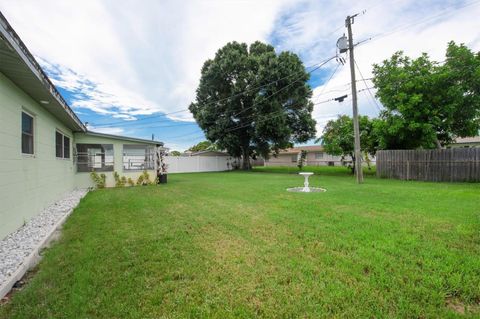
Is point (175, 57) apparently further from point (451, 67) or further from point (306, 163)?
point (306, 163)

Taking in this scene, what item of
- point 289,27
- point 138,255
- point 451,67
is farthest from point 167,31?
point 451,67

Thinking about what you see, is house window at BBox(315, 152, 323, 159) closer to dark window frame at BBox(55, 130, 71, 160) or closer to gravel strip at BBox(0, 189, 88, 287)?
dark window frame at BBox(55, 130, 71, 160)

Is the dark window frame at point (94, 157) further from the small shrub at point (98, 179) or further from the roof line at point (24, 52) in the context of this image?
the roof line at point (24, 52)

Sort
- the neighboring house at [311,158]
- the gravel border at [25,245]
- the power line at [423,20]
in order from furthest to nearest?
1. the neighboring house at [311,158]
2. the power line at [423,20]
3. the gravel border at [25,245]

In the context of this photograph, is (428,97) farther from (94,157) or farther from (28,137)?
(94,157)

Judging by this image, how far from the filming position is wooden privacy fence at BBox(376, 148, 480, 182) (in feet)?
35.3

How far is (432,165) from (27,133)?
1583cm

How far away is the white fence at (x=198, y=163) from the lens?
22.7 metres

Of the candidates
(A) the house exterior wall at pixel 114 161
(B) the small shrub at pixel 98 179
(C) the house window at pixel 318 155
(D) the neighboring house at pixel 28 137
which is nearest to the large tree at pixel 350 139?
(A) the house exterior wall at pixel 114 161

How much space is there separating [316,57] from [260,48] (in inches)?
454

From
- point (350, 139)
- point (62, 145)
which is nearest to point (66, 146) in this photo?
point (62, 145)

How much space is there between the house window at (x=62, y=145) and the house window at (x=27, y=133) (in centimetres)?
254

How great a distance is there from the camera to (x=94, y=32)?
31.5 ft

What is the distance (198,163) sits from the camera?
24.6 m
